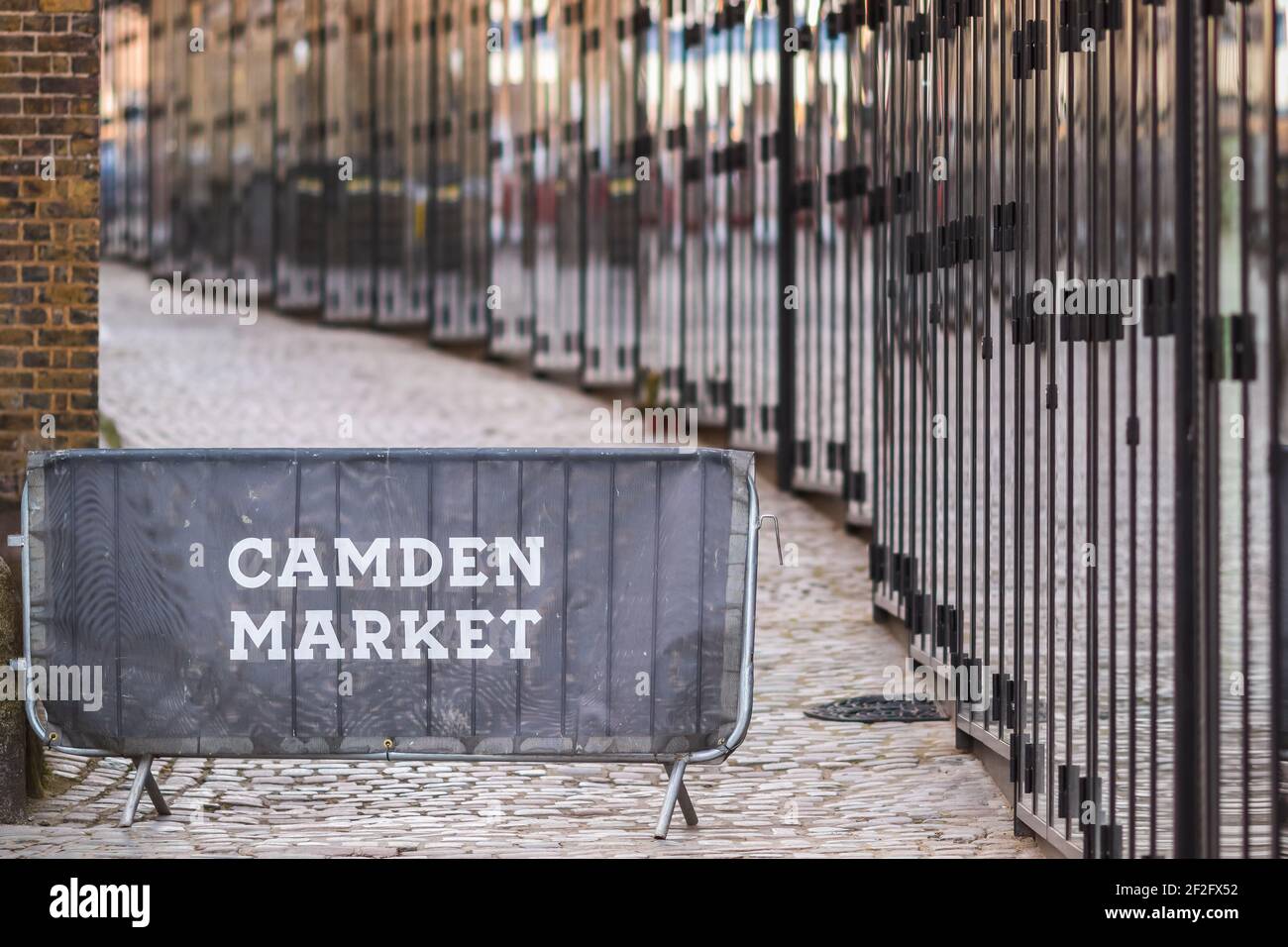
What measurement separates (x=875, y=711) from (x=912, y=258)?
6.63 ft

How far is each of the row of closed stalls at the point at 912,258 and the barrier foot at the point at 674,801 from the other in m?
1.06

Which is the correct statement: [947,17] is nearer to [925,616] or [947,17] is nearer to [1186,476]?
[925,616]

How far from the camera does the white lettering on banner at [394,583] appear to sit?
634 cm

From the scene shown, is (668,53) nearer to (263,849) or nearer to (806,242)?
(806,242)

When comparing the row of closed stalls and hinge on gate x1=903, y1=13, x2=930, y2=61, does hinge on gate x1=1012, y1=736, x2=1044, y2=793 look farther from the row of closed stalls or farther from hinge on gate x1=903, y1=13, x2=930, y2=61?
hinge on gate x1=903, y1=13, x2=930, y2=61

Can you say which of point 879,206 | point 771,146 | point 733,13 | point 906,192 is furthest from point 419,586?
point 733,13

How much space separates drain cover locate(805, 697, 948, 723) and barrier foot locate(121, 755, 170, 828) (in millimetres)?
2785

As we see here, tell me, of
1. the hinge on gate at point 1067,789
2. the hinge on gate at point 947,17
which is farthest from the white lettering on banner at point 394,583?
the hinge on gate at point 947,17

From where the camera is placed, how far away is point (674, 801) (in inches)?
246

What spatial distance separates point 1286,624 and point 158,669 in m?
3.92

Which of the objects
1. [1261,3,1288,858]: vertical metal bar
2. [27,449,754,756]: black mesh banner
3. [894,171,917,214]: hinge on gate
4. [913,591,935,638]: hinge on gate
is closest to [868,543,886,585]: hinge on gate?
[913,591,935,638]: hinge on gate

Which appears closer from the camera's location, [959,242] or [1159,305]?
[1159,305]

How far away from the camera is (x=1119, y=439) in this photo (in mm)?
13016
